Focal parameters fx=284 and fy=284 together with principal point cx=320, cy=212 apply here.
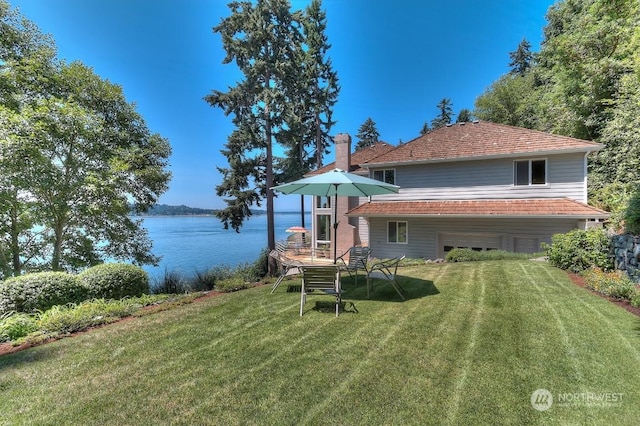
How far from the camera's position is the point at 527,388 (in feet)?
10.0

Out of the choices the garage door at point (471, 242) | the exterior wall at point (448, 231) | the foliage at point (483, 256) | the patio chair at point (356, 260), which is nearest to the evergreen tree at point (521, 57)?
the exterior wall at point (448, 231)

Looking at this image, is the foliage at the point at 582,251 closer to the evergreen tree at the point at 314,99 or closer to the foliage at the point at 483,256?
the foliage at the point at 483,256

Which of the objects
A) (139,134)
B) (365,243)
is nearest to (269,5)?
(139,134)

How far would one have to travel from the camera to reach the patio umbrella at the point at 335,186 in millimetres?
6379

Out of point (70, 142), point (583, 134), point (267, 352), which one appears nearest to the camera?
point (267, 352)

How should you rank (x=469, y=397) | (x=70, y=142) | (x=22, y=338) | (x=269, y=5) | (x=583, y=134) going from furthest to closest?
(x=269, y=5) < (x=583, y=134) < (x=70, y=142) < (x=22, y=338) < (x=469, y=397)

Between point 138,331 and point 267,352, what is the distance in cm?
243

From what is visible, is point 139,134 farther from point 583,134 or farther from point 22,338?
point 583,134

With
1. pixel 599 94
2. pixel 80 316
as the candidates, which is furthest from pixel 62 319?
pixel 599 94

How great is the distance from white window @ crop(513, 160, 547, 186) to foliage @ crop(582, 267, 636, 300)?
6.61 meters

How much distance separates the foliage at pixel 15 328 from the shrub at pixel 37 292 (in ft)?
3.00

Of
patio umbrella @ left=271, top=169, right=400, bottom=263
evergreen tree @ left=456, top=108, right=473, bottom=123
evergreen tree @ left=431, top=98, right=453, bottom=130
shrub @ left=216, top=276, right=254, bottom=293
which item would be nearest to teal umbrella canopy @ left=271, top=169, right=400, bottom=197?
patio umbrella @ left=271, top=169, right=400, bottom=263

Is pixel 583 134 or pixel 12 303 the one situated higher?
pixel 583 134

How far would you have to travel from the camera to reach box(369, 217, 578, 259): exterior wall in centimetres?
1256
